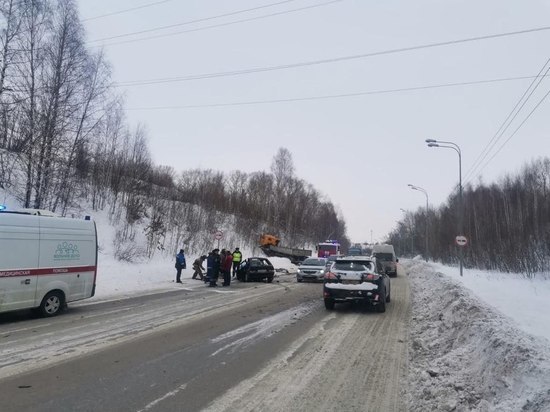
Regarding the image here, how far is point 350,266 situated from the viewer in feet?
49.0

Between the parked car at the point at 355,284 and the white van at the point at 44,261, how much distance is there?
24.6 feet

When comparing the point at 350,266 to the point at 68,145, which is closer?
the point at 350,266

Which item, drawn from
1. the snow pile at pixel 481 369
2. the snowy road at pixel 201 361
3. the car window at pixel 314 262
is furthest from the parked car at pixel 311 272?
the snow pile at pixel 481 369

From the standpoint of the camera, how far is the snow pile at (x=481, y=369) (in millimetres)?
5051

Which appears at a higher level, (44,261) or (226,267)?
(44,261)

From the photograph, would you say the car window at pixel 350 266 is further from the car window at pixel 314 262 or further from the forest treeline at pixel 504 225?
the forest treeline at pixel 504 225

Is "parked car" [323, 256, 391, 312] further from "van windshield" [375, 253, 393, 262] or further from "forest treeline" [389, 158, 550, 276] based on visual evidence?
"forest treeline" [389, 158, 550, 276]

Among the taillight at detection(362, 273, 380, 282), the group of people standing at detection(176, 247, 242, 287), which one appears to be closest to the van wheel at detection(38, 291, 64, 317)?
the taillight at detection(362, 273, 380, 282)

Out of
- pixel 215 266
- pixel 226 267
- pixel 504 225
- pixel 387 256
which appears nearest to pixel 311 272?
pixel 226 267

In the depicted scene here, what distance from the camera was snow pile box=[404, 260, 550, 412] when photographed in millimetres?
5051

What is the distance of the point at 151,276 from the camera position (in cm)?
2405

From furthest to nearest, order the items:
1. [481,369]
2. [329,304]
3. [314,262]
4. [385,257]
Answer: [385,257]
[314,262]
[329,304]
[481,369]

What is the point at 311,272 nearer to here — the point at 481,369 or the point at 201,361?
the point at 201,361

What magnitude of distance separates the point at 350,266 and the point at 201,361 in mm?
8172
